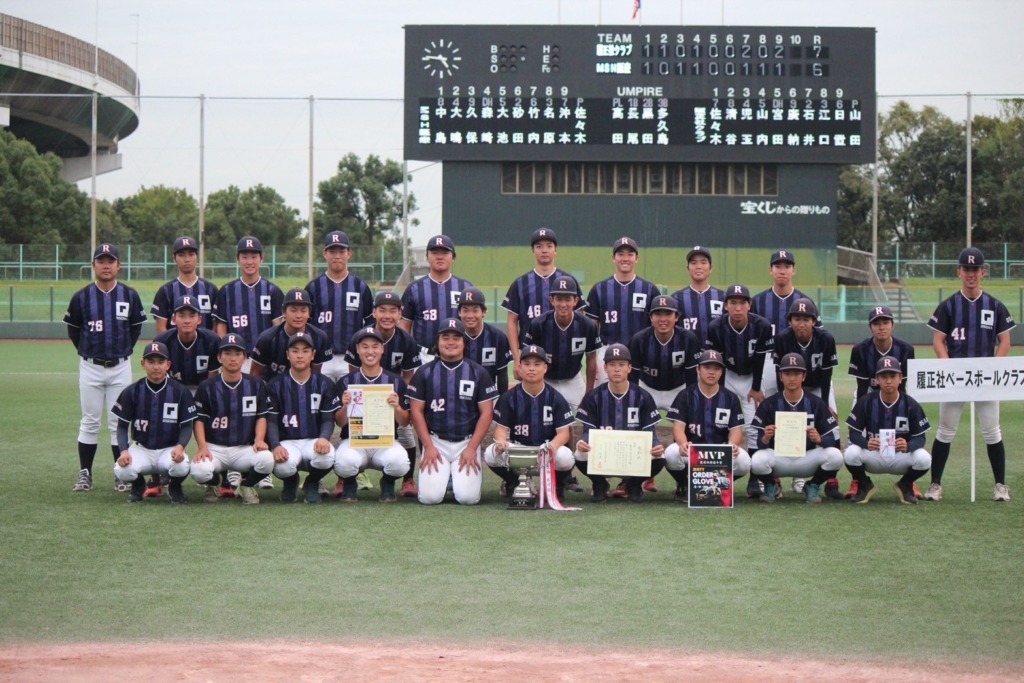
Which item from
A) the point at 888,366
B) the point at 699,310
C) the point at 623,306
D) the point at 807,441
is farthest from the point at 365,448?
the point at 888,366

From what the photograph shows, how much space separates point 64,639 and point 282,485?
4.06 meters

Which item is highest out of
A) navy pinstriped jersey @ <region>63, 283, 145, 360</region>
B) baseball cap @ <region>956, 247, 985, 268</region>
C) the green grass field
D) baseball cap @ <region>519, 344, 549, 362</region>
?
baseball cap @ <region>956, 247, 985, 268</region>

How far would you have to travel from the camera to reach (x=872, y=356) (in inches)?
348

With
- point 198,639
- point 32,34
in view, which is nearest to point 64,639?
point 198,639

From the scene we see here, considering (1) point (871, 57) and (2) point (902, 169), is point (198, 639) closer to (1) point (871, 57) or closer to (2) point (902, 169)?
(1) point (871, 57)

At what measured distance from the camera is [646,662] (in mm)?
4883

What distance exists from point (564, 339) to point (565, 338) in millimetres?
13

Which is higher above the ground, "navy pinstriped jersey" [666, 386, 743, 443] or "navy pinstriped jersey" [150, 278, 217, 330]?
"navy pinstriped jersey" [150, 278, 217, 330]

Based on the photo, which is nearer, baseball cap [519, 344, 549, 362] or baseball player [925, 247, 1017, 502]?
baseball cap [519, 344, 549, 362]

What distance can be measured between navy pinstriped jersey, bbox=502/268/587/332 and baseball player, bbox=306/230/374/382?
1.17 m

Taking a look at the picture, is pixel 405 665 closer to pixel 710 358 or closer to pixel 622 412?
pixel 622 412

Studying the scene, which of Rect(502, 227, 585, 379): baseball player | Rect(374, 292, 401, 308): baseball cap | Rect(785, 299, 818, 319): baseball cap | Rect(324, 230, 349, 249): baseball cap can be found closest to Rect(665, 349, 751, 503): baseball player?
Rect(785, 299, 818, 319): baseball cap

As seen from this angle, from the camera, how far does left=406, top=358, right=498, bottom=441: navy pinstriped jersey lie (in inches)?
331

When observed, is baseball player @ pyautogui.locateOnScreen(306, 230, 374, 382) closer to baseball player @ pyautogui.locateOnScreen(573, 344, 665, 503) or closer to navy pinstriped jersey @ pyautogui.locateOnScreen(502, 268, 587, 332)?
navy pinstriped jersey @ pyautogui.locateOnScreen(502, 268, 587, 332)
